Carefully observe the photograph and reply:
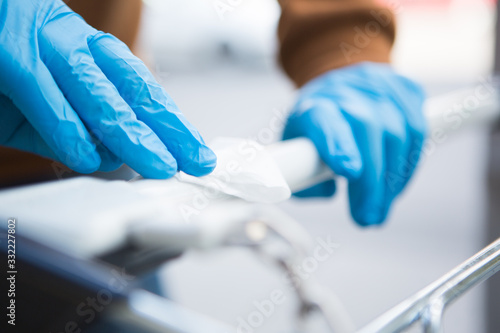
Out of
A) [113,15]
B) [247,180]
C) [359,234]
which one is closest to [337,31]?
[113,15]

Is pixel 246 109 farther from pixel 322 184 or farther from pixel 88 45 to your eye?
pixel 88 45

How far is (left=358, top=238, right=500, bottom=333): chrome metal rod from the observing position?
0.32m

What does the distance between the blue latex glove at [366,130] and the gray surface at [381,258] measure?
1.40 ft

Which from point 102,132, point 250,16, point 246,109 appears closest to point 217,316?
point 102,132

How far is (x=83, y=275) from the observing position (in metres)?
0.67

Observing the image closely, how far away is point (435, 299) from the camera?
1.11 feet

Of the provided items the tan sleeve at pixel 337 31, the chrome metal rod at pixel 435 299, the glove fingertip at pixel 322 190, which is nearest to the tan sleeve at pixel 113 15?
the tan sleeve at pixel 337 31

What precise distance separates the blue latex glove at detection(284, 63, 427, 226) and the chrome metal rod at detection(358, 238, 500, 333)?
7.9 inches

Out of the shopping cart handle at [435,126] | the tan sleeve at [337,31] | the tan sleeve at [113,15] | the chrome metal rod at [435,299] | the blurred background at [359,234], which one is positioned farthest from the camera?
the blurred background at [359,234]

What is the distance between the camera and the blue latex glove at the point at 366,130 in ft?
1.81

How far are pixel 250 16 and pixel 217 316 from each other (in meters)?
3.52

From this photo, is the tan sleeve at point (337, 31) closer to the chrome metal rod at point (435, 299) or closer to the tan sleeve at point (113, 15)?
the tan sleeve at point (113, 15)

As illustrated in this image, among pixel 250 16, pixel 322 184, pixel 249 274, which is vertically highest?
pixel 322 184

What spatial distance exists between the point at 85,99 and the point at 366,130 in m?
0.37
